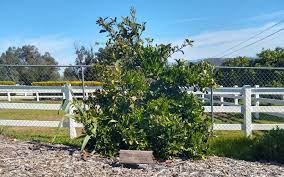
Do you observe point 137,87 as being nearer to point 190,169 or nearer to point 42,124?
point 190,169

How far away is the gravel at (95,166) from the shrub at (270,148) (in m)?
0.38

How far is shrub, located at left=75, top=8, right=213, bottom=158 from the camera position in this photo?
6.32 metres

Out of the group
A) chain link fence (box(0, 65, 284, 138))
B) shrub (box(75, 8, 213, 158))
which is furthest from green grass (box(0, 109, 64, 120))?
shrub (box(75, 8, 213, 158))

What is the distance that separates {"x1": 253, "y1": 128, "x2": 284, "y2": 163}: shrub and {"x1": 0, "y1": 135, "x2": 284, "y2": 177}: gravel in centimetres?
38

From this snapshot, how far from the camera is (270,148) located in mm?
7082

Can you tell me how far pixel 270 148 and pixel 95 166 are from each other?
3.13 metres

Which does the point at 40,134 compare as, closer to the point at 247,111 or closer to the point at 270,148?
the point at 247,111

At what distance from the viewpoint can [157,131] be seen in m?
6.32

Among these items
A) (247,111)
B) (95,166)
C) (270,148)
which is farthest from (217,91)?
(95,166)

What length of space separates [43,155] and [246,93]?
18.4ft

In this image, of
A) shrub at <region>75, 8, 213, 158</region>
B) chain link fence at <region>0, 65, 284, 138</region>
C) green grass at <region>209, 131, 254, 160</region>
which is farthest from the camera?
chain link fence at <region>0, 65, 284, 138</region>

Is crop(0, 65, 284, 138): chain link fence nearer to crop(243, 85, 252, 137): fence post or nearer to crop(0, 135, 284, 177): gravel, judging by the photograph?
crop(243, 85, 252, 137): fence post

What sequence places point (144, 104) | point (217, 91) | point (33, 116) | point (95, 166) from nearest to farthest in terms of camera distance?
point (95, 166) < point (144, 104) < point (217, 91) < point (33, 116)

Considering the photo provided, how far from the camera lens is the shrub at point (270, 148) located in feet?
23.1
